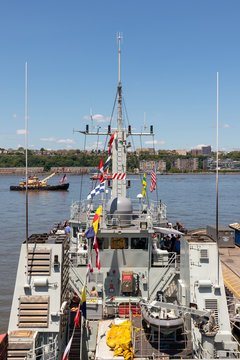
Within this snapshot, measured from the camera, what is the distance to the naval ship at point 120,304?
37.1 ft

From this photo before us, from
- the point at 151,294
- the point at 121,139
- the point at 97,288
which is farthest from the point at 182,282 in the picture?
the point at 121,139

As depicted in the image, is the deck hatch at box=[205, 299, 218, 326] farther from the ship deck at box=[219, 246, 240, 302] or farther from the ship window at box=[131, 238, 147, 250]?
the ship deck at box=[219, 246, 240, 302]

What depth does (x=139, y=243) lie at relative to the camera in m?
15.9

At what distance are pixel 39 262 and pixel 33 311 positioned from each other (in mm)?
1581

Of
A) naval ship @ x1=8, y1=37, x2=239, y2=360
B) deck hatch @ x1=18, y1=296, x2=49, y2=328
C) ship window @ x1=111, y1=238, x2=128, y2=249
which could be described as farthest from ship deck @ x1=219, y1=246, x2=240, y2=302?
deck hatch @ x1=18, y1=296, x2=49, y2=328

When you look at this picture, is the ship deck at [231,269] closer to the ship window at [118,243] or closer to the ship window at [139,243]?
the ship window at [139,243]

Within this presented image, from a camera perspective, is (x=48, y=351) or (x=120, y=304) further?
(x=120, y=304)

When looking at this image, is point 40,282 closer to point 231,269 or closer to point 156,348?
point 156,348

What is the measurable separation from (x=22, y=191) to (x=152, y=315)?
10438cm

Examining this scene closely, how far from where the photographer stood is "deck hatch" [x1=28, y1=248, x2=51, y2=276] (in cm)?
1210

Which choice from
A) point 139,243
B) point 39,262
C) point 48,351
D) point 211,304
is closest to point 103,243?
point 139,243

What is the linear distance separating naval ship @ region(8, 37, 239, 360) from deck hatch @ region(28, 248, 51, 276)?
0.11 ft

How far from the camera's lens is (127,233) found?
Result: 15.5 metres

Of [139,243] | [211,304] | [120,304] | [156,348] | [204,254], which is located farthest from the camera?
[139,243]
